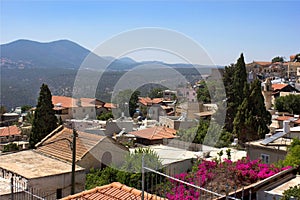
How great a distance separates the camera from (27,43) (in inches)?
4505

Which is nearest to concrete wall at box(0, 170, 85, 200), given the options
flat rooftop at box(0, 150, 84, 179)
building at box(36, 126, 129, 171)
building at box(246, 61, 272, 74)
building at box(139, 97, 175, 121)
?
flat rooftop at box(0, 150, 84, 179)

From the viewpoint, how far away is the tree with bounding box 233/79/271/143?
2006 cm

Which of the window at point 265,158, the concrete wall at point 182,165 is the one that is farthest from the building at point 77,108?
the window at point 265,158

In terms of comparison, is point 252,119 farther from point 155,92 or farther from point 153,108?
point 155,92

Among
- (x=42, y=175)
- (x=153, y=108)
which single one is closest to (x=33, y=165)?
(x=42, y=175)

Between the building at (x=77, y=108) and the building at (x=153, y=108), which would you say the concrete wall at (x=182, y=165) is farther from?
the building at (x=77, y=108)

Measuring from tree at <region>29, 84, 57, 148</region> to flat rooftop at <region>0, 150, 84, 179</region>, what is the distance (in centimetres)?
664

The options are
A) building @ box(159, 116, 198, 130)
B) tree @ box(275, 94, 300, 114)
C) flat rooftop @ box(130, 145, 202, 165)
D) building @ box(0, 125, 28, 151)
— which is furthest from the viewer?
tree @ box(275, 94, 300, 114)

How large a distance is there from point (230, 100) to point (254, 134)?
454 cm

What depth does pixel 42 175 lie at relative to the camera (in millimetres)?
8562

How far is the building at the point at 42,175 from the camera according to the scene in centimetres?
834

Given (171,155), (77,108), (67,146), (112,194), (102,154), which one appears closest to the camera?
(112,194)

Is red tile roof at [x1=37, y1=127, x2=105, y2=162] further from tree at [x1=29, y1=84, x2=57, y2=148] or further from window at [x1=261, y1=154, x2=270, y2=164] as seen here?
tree at [x1=29, y1=84, x2=57, y2=148]

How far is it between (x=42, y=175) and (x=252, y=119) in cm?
1421
